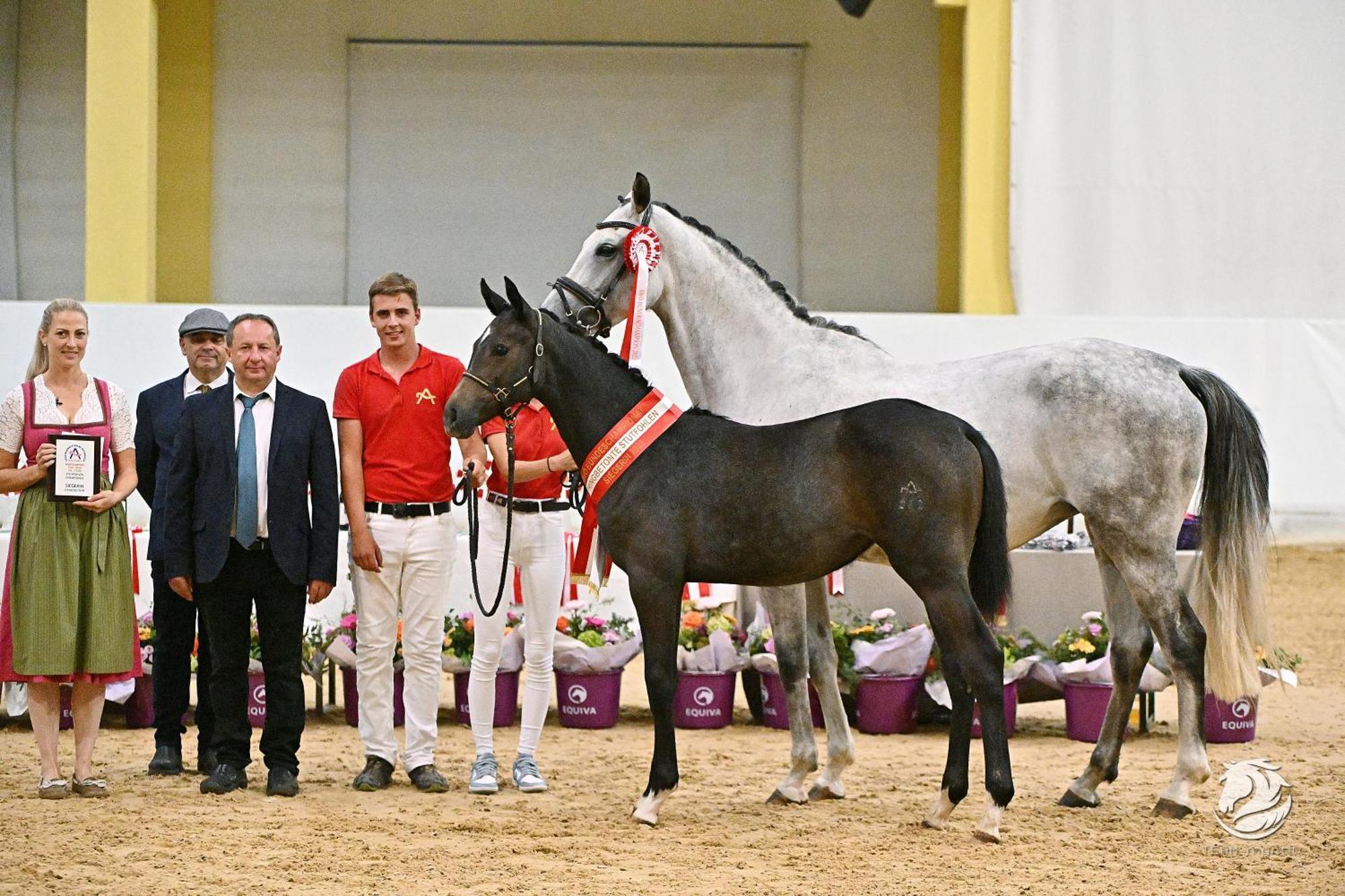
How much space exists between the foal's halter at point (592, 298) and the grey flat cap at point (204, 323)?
4.95 feet

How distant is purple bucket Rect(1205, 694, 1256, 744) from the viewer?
6.30 m

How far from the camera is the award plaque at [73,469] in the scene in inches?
188

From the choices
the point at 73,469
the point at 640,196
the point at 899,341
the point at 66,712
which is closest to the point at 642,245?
the point at 640,196

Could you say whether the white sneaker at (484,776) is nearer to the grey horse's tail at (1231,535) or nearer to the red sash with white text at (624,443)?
the red sash with white text at (624,443)

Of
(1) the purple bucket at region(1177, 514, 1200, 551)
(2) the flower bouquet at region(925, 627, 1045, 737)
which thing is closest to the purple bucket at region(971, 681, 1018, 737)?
(2) the flower bouquet at region(925, 627, 1045, 737)

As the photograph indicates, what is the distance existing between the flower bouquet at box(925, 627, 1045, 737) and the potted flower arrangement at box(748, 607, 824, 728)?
22.1 inches

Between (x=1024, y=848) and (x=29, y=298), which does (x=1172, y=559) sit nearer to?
(x=1024, y=848)

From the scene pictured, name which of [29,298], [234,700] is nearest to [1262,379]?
[234,700]

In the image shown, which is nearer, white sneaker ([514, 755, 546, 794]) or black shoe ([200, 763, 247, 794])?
black shoe ([200, 763, 247, 794])

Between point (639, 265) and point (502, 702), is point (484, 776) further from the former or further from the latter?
point (639, 265)

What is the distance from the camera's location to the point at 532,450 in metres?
5.07

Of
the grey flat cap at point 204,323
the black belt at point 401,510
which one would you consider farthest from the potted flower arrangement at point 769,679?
the grey flat cap at point 204,323

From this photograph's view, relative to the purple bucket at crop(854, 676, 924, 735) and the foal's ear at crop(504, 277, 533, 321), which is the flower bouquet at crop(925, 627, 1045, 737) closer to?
the purple bucket at crop(854, 676, 924, 735)

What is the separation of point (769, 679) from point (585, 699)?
92cm
